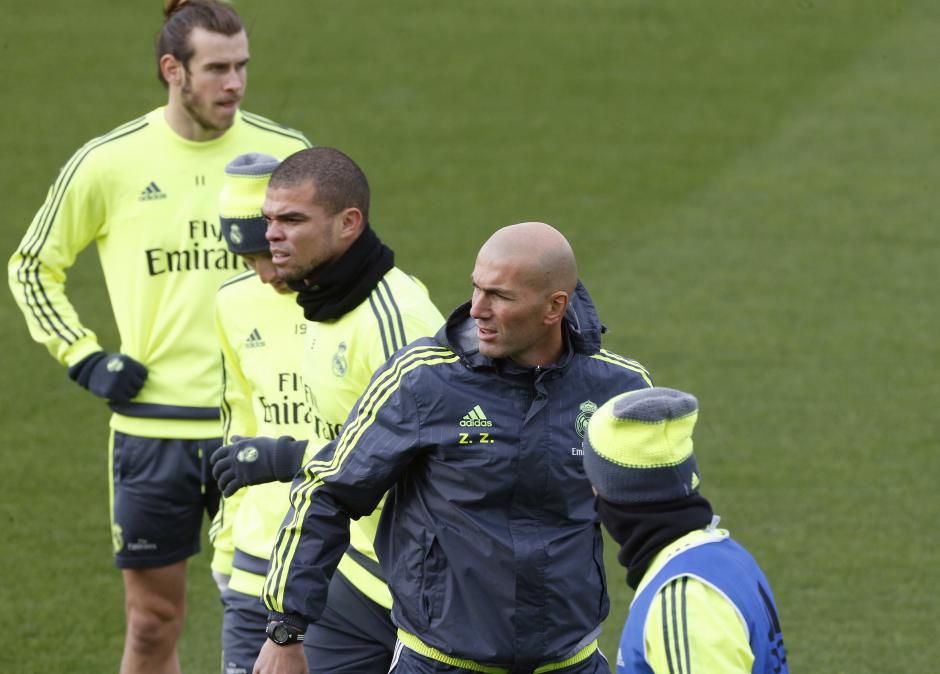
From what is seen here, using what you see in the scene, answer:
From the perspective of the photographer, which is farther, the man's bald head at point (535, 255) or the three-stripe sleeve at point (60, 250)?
the three-stripe sleeve at point (60, 250)

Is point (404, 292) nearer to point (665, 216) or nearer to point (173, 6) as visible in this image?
point (173, 6)

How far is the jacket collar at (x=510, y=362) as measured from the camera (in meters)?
4.64

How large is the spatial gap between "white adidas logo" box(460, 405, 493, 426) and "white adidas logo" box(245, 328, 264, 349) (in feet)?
4.29

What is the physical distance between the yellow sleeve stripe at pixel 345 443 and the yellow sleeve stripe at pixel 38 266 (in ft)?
8.55

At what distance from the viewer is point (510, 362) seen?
466 cm

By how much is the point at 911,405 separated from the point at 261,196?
6140 millimetres

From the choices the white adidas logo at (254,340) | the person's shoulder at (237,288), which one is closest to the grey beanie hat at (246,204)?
the person's shoulder at (237,288)

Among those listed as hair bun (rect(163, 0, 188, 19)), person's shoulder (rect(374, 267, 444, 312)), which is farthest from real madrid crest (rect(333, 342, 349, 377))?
hair bun (rect(163, 0, 188, 19))

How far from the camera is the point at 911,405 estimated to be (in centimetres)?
1062

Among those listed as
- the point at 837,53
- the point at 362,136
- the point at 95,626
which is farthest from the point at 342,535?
the point at 837,53

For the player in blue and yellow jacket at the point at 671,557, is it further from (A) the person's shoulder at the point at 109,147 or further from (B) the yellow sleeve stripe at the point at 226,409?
(A) the person's shoulder at the point at 109,147

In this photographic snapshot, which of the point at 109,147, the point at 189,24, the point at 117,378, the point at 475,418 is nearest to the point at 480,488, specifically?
the point at 475,418

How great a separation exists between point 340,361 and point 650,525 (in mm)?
1823

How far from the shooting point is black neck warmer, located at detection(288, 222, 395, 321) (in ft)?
17.2
